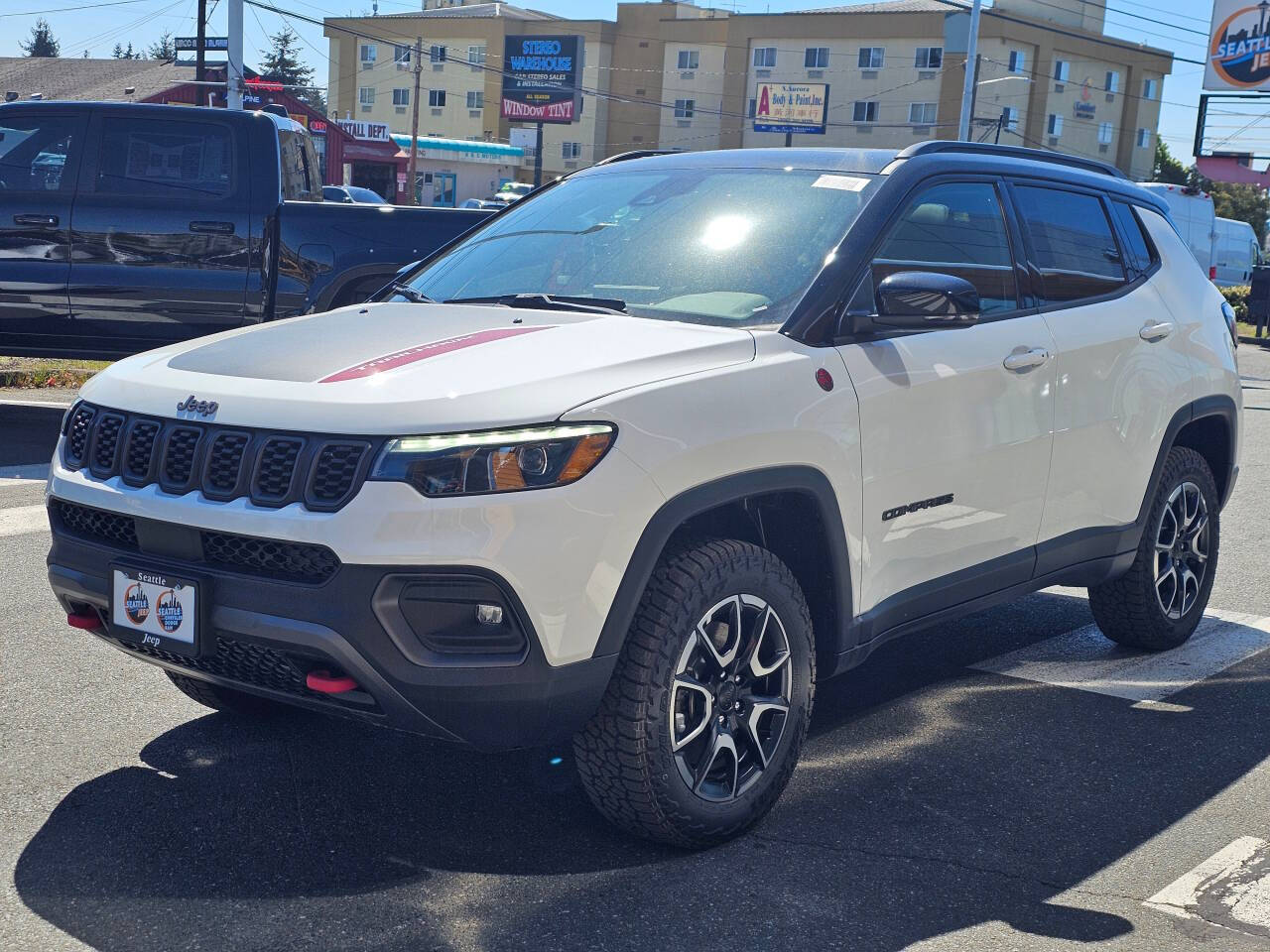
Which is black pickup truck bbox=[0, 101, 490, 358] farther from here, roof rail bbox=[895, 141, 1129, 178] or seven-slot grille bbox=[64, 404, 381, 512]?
seven-slot grille bbox=[64, 404, 381, 512]

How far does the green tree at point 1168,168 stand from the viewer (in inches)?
3794

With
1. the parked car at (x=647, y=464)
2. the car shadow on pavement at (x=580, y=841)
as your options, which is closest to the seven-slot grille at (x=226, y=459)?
the parked car at (x=647, y=464)

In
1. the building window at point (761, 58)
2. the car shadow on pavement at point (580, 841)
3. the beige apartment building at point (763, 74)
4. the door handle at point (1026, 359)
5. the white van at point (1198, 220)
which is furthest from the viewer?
the building window at point (761, 58)

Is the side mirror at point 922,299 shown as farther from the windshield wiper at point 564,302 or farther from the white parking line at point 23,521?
the white parking line at point 23,521

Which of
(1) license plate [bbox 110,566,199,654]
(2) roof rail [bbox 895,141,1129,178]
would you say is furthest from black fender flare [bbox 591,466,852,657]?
(2) roof rail [bbox 895,141,1129,178]

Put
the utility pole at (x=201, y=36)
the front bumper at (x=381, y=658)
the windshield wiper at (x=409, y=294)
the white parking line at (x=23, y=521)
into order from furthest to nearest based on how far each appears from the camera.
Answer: the utility pole at (x=201, y=36) → the white parking line at (x=23, y=521) → the windshield wiper at (x=409, y=294) → the front bumper at (x=381, y=658)

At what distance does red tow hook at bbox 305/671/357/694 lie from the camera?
3.18 meters

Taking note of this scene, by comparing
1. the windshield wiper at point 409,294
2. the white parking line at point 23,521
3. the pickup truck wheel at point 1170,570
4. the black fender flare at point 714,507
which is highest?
the windshield wiper at point 409,294

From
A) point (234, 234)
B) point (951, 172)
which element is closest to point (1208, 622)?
point (951, 172)

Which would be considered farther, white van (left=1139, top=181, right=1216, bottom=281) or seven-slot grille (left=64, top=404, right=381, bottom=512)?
white van (left=1139, top=181, right=1216, bottom=281)

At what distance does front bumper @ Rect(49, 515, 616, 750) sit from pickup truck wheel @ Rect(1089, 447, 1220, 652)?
9.43ft

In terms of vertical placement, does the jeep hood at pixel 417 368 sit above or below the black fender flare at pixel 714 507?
above

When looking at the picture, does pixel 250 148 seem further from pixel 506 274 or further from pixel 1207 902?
pixel 1207 902

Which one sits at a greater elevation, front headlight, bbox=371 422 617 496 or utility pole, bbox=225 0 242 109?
utility pole, bbox=225 0 242 109
